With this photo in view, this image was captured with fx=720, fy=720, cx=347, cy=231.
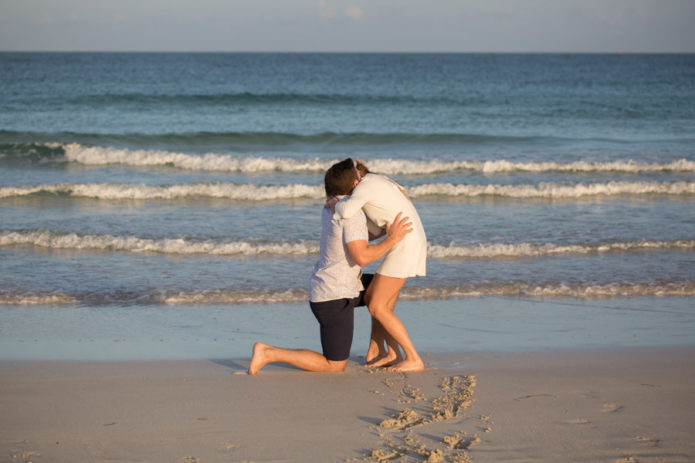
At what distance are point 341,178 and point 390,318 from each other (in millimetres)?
1061

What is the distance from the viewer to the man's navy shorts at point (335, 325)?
502 cm

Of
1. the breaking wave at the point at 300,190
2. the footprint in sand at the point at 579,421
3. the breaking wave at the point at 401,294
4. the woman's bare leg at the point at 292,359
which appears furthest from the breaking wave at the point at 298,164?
the footprint in sand at the point at 579,421

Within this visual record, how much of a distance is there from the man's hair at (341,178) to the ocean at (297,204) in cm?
182

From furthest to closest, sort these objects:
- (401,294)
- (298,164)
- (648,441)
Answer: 1. (298,164)
2. (401,294)
3. (648,441)

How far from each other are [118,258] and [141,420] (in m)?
4.90

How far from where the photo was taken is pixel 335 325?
198 inches

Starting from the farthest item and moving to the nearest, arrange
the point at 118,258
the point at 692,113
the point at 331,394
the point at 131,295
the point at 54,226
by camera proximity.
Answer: the point at 692,113 → the point at 54,226 → the point at 118,258 → the point at 131,295 → the point at 331,394

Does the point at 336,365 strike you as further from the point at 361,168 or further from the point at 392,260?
the point at 361,168

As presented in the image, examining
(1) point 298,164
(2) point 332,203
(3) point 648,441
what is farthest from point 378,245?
(1) point 298,164

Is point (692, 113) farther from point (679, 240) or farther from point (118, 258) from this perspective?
point (118, 258)

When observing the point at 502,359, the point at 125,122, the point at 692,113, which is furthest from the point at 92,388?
the point at 692,113

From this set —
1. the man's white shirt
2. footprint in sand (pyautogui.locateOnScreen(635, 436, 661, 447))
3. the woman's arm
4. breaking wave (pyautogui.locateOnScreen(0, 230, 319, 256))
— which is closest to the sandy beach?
footprint in sand (pyautogui.locateOnScreen(635, 436, 661, 447))

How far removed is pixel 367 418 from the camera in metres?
4.17

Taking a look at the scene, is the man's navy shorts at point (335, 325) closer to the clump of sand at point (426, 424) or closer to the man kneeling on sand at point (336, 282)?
the man kneeling on sand at point (336, 282)
